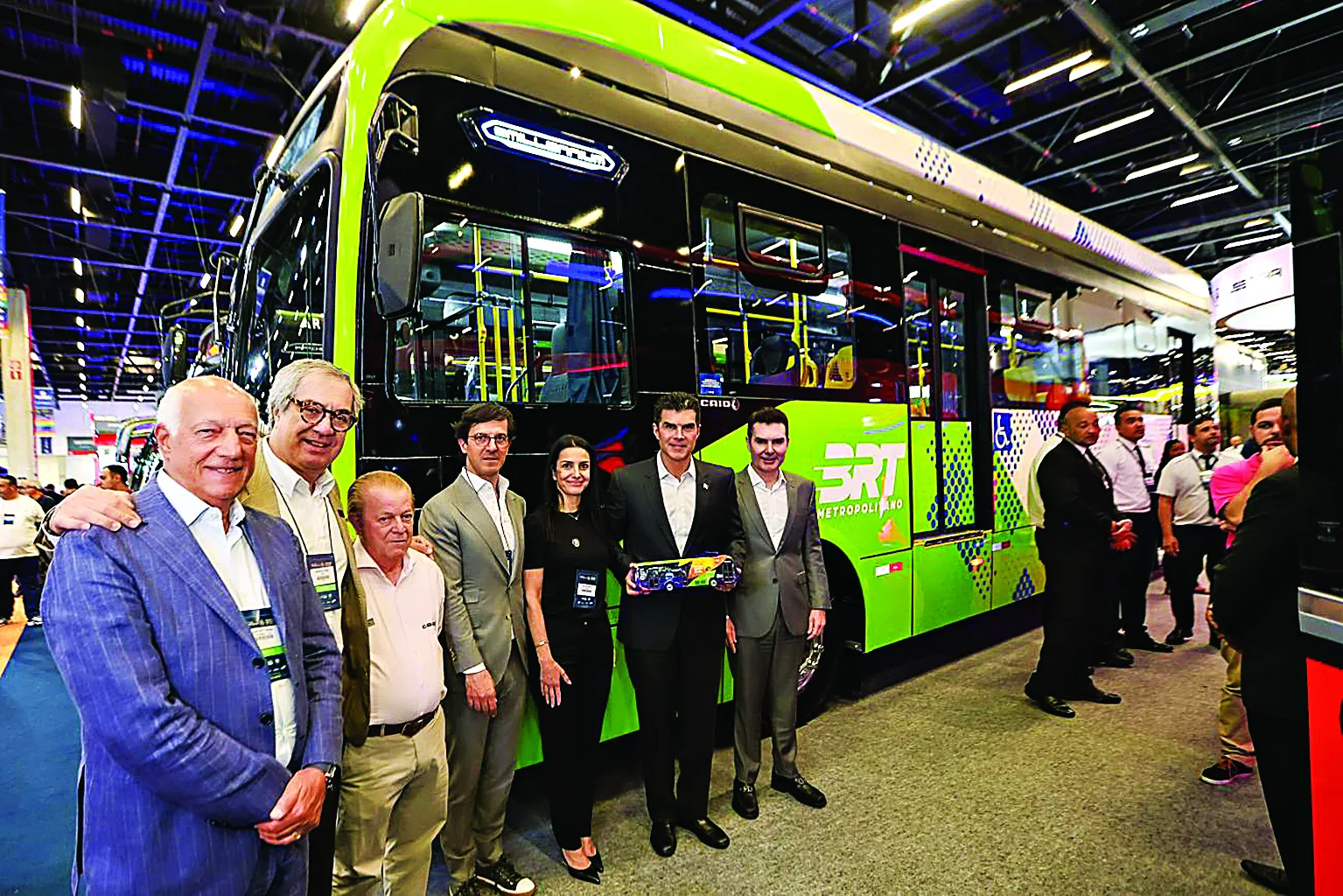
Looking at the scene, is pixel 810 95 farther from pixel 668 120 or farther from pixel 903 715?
pixel 903 715

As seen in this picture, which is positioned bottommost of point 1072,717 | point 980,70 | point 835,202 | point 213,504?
point 1072,717

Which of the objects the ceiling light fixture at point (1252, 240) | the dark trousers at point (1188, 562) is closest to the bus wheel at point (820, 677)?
the dark trousers at point (1188, 562)

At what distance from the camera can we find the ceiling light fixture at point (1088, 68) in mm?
8781

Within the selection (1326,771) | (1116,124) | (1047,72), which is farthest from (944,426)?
(1116,124)

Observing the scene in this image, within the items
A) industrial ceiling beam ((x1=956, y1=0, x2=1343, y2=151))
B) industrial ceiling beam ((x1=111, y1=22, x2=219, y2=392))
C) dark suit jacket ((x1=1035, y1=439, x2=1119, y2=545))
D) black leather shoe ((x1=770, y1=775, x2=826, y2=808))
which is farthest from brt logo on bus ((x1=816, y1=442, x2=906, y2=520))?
industrial ceiling beam ((x1=111, y1=22, x2=219, y2=392))

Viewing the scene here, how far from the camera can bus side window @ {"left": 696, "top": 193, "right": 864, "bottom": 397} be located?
11.2 feet

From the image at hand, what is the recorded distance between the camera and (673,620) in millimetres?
2838

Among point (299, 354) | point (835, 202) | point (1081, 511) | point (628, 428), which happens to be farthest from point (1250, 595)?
point (299, 354)

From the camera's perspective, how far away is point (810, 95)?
4008mm

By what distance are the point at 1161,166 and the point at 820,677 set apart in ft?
40.8

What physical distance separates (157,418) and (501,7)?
2.15 m

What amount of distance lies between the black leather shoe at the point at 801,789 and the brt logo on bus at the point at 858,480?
125cm

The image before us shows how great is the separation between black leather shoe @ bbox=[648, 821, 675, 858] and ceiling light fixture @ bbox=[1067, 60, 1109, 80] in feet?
32.3

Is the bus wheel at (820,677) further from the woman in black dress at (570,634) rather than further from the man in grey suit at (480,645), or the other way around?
the man in grey suit at (480,645)
